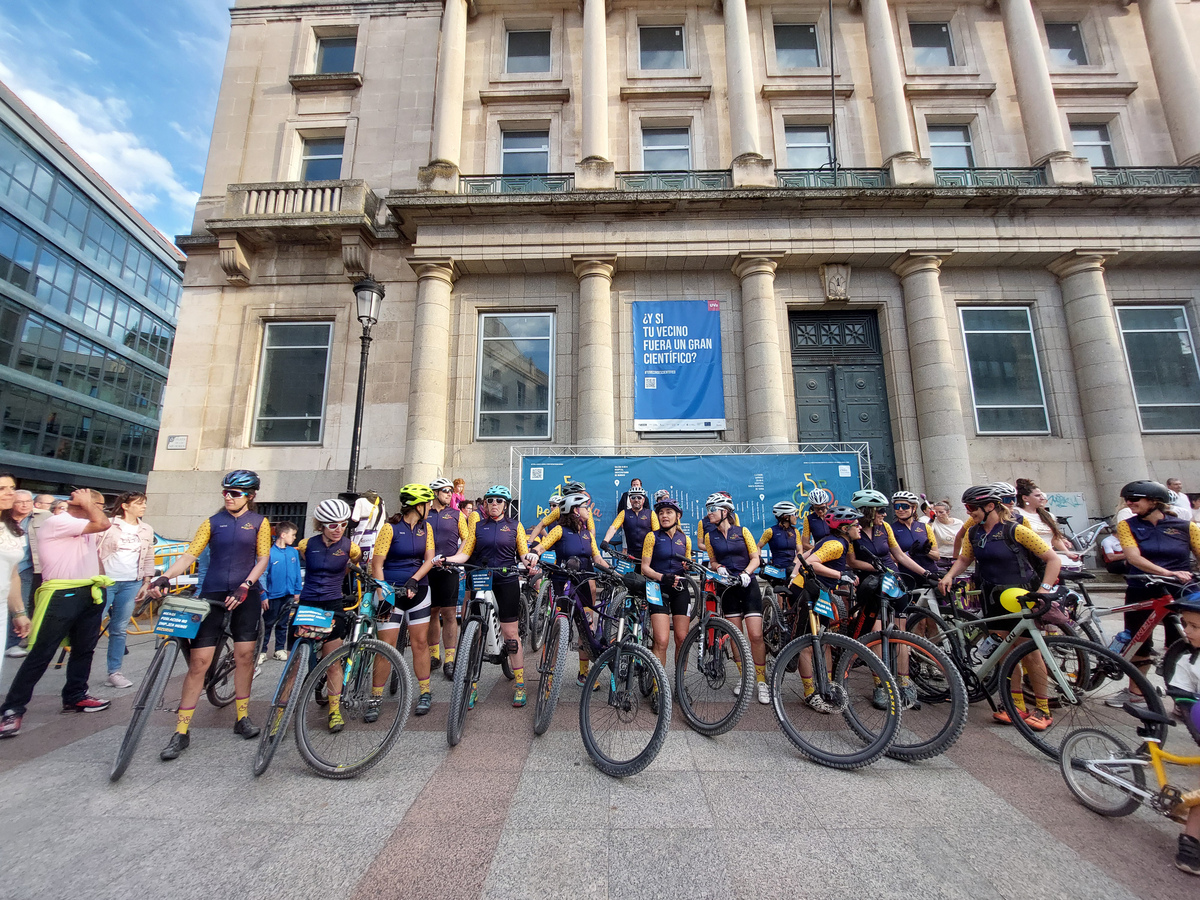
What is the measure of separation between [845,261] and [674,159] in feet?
20.2

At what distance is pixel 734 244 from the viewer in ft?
43.8

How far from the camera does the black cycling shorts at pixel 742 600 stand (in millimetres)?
5164

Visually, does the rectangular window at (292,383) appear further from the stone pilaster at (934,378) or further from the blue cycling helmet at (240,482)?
the stone pilaster at (934,378)

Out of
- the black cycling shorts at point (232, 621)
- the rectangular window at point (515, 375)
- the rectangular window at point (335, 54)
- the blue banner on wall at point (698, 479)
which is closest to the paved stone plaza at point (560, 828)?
the black cycling shorts at point (232, 621)

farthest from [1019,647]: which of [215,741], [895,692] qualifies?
[215,741]

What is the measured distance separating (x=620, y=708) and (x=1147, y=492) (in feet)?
17.6

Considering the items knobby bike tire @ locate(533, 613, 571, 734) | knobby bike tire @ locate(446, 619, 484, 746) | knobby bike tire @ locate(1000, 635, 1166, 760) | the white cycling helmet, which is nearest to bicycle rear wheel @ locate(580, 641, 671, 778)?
knobby bike tire @ locate(533, 613, 571, 734)

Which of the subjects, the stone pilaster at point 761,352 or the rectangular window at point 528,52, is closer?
the stone pilaster at point 761,352

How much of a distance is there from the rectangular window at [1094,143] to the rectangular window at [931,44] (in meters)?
4.40

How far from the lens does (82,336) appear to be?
119ft

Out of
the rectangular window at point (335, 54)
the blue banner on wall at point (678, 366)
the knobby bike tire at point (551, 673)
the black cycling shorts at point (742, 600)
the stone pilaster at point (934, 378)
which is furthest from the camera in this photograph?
the rectangular window at point (335, 54)

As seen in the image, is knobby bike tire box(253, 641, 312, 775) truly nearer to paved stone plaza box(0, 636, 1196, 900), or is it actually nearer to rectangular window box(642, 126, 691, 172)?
paved stone plaza box(0, 636, 1196, 900)

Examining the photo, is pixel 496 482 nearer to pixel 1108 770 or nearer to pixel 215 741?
pixel 215 741

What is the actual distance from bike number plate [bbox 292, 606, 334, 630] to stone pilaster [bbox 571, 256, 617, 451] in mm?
8563
